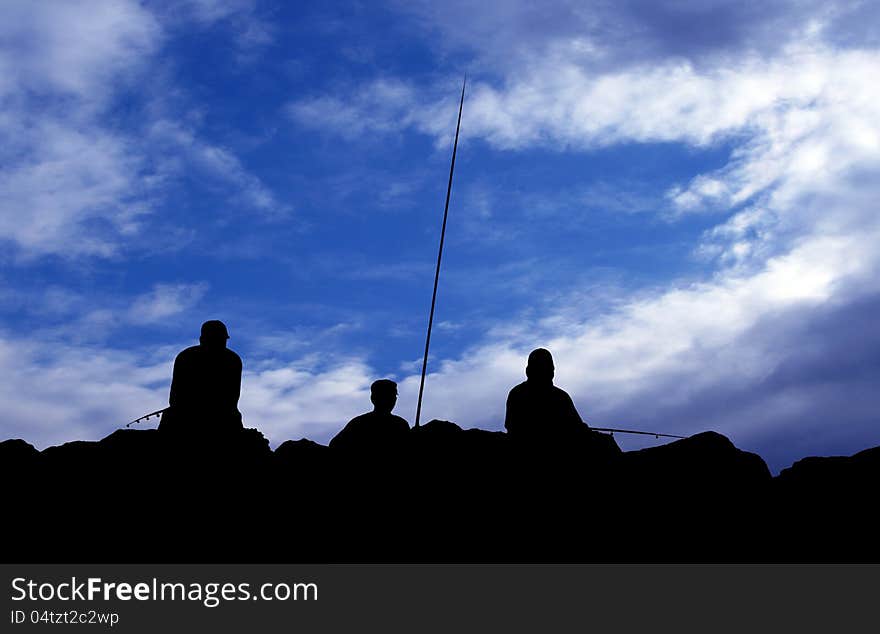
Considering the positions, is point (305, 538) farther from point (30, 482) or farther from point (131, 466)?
point (30, 482)

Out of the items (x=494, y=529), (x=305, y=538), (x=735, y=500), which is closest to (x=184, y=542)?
Answer: (x=305, y=538)

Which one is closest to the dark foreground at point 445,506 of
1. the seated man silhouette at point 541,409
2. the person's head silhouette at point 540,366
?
the seated man silhouette at point 541,409

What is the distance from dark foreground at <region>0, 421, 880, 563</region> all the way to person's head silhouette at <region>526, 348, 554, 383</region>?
2.96 ft

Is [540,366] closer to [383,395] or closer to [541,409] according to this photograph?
[541,409]

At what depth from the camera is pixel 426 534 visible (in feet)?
41.7

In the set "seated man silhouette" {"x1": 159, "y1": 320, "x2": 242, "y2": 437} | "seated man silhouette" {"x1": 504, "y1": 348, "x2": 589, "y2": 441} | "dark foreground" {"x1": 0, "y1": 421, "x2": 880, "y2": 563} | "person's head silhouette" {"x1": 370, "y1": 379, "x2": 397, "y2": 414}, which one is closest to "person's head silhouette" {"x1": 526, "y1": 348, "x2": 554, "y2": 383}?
"seated man silhouette" {"x1": 504, "y1": 348, "x2": 589, "y2": 441}

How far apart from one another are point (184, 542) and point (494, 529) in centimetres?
396

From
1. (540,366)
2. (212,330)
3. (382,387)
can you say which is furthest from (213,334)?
(540,366)

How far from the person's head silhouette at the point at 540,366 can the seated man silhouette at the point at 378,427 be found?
76.1 inches

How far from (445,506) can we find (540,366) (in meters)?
2.25

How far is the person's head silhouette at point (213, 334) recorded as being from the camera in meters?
13.4
